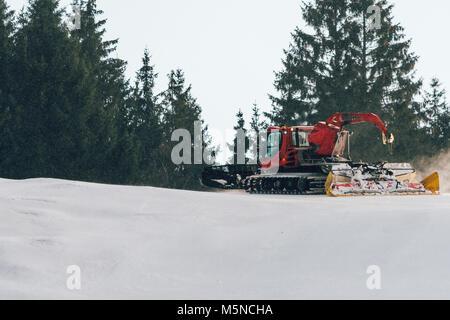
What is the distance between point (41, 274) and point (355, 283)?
3.54 meters

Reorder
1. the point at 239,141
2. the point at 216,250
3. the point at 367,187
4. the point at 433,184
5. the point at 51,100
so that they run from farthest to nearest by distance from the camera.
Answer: the point at 239,141 → the point at 51,100 → the point at 433,184 → the point at 367,187 → the point at 216,250

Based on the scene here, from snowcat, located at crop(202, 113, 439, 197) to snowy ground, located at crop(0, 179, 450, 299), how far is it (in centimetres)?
715

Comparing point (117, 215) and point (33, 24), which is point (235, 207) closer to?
point (117, 215)

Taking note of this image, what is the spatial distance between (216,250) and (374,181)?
10.8 metres

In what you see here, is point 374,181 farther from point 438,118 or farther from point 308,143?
point 438,118

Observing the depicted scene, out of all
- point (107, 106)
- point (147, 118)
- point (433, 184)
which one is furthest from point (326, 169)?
point (147, 118)

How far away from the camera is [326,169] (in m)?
19.9

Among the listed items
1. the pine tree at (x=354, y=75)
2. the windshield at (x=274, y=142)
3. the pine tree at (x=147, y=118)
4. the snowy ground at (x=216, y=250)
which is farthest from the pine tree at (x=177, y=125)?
the snowy ground at (x=216, y=250)

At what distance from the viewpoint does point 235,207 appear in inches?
438

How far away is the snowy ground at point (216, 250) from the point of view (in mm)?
6891

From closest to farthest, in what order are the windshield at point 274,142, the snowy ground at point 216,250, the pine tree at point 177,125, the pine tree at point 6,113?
1. the snowy ground at point 216,250
2. the windshield at point 274,142
3. the pine tree at point 6,113
4. the pine tree at point 177,125

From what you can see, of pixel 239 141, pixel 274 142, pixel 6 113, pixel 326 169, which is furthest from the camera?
pixel 239 141

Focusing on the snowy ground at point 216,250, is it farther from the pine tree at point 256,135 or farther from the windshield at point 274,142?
the pine tree at point 256,135
